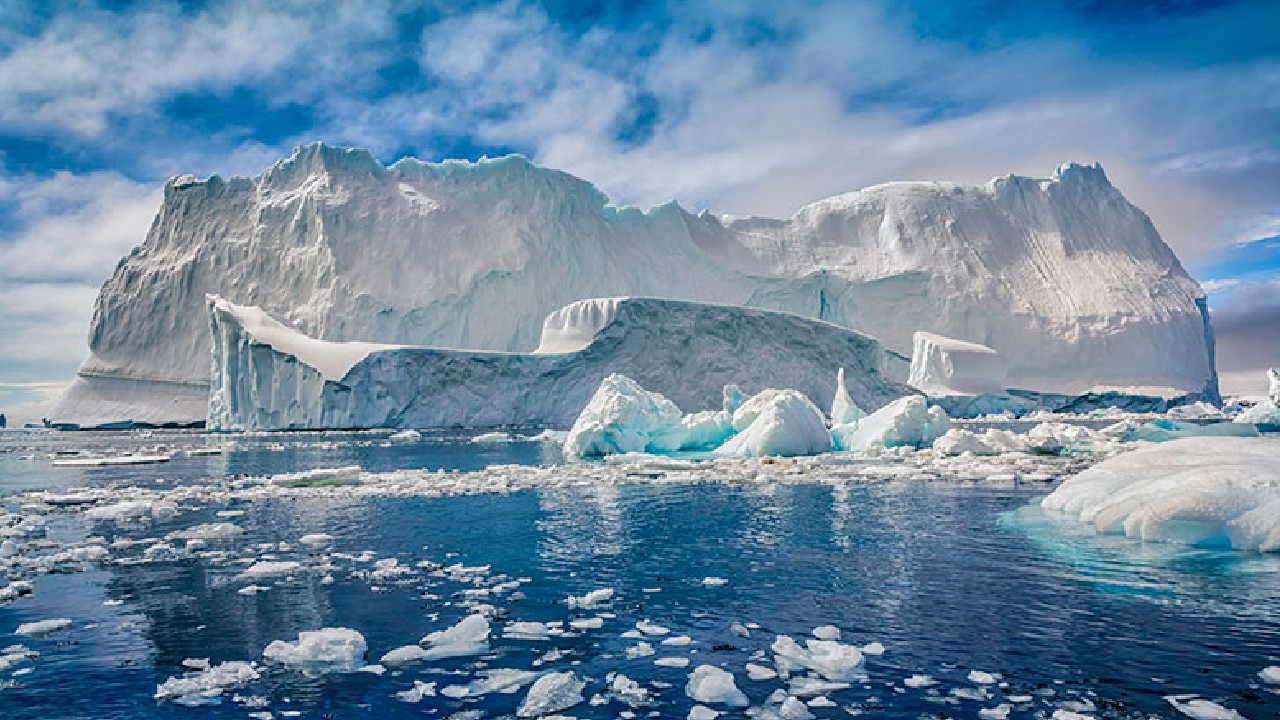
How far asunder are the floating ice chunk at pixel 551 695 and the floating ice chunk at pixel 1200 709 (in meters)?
3.07

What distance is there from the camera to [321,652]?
5297mm

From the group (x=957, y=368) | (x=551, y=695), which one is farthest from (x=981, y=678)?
(x=957, y=368)

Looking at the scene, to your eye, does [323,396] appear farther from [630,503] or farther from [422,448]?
[630,503]

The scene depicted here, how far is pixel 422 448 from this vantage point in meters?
26.5

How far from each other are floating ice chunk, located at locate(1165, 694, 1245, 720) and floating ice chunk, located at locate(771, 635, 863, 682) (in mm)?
1609

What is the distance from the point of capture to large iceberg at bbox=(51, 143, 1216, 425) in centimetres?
5038

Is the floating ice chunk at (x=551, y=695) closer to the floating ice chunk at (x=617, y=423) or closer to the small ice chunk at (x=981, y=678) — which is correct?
the small ice chunk at (x=981, y=678)

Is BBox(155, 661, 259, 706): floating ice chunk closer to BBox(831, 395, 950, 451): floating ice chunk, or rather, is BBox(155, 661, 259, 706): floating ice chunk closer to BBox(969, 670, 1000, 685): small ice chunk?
BBox(969, 670, 1000, 685): small ice chunk

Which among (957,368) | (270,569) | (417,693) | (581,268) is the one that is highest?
(581,268)

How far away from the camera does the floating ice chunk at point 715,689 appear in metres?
4.49

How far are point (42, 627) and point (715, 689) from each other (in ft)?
16.0

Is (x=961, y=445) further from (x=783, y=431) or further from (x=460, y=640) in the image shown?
(x=460, y=640)

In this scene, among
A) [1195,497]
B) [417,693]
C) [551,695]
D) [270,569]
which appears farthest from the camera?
[1195,497]

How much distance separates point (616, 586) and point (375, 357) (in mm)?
31080
